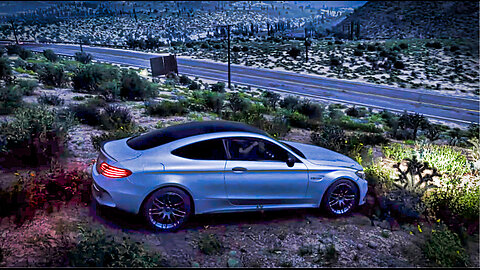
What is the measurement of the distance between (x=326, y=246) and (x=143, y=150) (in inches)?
122

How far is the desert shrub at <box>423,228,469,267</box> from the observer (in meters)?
5.36

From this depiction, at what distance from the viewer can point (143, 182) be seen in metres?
5.34

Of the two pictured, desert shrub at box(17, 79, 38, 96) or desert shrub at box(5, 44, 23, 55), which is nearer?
desert shrub at box(17, 79, 38, 96)

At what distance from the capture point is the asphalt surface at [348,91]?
94.9 ft

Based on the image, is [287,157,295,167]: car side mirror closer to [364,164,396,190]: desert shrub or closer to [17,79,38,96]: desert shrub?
[364,164,396,190]: desert shrub

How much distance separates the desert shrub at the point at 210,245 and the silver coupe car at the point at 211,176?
0.47 m

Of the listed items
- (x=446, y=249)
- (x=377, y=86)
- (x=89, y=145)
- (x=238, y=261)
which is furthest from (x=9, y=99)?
(x=377, y=86)

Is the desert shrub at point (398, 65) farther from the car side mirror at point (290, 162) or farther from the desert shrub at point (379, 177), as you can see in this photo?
the car side mirror at point (290, 162)

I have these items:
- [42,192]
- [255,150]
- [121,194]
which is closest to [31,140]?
[42,192]

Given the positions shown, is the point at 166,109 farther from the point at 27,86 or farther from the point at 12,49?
the point at 12,49

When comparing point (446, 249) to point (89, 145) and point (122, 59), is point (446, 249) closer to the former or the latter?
point (89, 145)

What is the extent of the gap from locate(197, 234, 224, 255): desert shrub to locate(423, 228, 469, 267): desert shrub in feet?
10.1

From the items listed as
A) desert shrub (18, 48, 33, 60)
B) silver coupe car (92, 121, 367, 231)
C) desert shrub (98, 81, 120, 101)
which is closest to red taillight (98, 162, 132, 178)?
silver coupe car (92, 121, 367, 231)

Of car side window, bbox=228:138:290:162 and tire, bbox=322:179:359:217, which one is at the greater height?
car side window, bbox=228:138:290:162
